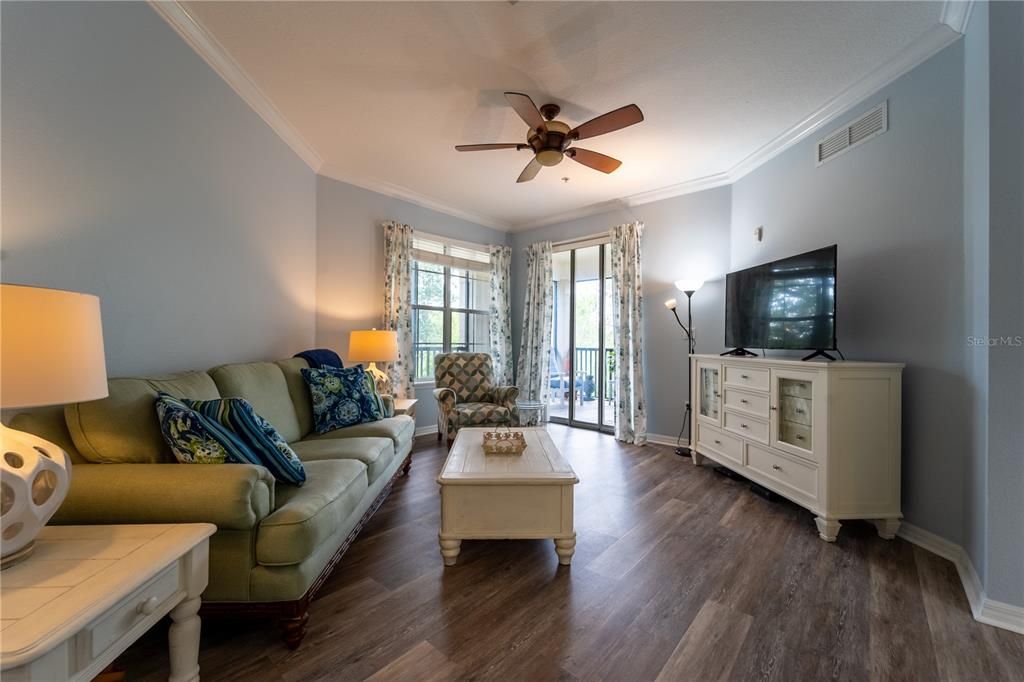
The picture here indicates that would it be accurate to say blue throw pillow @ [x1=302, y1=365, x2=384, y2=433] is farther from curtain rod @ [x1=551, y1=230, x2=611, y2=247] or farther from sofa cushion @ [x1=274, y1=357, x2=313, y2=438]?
curtain rod @ [x1=551, y1=230, x2=611, y2=247]

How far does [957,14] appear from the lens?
1.89m

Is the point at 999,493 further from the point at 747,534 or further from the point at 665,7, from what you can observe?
the point at 665,7

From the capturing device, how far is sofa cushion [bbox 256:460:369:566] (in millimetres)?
1354

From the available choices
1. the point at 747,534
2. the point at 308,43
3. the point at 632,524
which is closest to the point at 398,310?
the point at 308,43

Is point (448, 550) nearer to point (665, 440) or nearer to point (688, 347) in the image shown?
point (665, 440)

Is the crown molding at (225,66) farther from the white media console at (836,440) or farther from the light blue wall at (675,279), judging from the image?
the white media console at (836,440)

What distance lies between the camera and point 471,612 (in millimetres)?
1585

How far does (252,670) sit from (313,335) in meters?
2.74

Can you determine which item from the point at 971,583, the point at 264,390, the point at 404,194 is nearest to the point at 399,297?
the point at 404,194

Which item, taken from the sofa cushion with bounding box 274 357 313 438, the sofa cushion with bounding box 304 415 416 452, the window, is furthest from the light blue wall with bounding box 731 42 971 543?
the window

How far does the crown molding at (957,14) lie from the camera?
1841mm

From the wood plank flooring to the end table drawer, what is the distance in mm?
516

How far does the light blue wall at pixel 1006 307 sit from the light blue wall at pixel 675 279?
209cm

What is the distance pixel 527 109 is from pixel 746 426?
265cm
